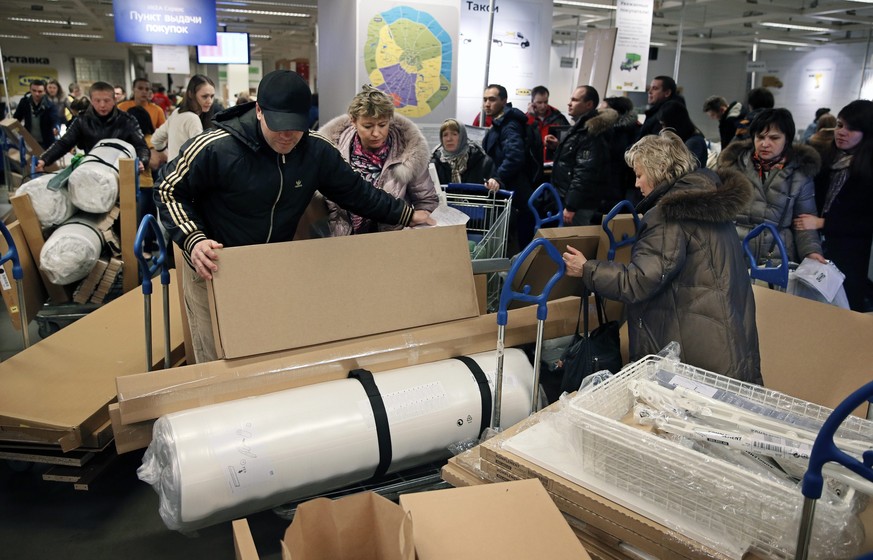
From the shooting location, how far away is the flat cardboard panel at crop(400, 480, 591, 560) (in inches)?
56.7

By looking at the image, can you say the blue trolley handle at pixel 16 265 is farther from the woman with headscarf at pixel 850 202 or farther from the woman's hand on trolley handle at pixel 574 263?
the woman with headscarf at pixel 850 202

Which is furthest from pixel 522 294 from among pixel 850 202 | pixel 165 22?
pixel 165 22

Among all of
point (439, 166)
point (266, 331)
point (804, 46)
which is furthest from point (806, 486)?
point (804, 46)

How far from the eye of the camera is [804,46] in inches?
726

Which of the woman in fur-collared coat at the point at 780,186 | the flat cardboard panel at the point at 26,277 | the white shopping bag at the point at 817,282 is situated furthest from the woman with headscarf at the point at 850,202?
the flat cardboard panel at the point at 26,277

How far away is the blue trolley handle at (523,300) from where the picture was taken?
7.43 feet

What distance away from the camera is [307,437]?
2.18 metres

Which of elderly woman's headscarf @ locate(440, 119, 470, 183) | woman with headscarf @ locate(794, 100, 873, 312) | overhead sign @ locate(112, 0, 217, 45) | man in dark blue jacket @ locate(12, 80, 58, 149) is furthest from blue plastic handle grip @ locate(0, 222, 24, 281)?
man in dark blue jacket @ locate(12, 80, 58, 149)

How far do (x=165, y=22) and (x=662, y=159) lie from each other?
607 cm

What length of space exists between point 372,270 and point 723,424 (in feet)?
4.49

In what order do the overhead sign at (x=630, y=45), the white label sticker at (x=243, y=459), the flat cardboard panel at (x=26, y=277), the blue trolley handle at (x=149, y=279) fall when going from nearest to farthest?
the white label sticker at (x=243, y=459) → the blue trolley handle at (x=149, y=279) → the flat cardboard panel at (x=26, y=277) → the overhead sign at (x=630, y=45)

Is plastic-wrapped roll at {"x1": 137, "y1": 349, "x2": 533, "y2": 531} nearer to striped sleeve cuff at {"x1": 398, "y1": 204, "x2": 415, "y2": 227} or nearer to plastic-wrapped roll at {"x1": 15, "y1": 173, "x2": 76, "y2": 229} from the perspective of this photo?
striped sleeve cuff at {"x1": 398, "y1": 204, "x2": 415, "y2": 227}

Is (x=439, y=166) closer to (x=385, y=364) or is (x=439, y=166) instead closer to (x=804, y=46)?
(x=385, y=364)

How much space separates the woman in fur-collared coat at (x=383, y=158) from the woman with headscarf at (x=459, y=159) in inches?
69.9
